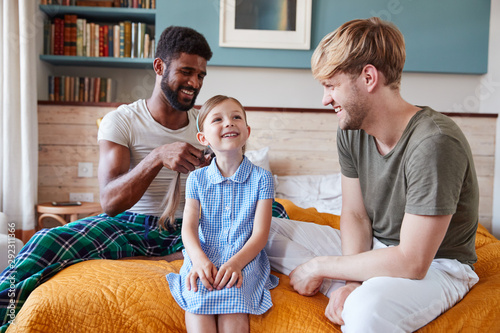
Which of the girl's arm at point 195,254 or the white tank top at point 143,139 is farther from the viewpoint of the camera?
the white tank top at point 143,139

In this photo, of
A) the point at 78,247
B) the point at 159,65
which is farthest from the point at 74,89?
the point at 78,247

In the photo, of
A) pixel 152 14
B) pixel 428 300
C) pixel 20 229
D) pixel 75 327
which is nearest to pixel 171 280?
pixel 75 327

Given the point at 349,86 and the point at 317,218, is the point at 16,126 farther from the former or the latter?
the point at 349,86

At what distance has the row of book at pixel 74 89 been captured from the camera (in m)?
3.25

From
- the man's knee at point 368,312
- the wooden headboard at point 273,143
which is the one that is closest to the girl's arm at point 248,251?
the man's knee at point 368,312

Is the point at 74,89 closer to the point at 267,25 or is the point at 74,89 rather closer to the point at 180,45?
the point at 267,25

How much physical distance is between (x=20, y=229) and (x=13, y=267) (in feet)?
6.33

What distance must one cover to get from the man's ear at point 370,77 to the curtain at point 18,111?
2.43m

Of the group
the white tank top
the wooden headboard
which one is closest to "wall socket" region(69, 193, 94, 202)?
the wooden headboard

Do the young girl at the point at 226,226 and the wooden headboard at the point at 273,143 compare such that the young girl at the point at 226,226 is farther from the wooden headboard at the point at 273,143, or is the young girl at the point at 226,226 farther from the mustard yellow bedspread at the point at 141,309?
the wooden headboard at the point at 273,143

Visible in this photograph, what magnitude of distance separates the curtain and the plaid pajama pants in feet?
5.46

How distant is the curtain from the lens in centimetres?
275

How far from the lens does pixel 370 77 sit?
3.65 ft

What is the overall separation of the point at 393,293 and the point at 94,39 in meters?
2.96
